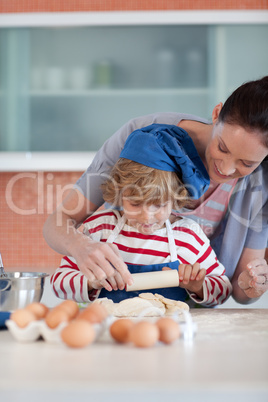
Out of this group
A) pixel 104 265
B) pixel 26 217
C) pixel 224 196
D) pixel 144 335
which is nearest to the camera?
pixel 144 335

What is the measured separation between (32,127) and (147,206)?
4.88ft

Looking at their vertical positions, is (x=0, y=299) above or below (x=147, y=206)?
below

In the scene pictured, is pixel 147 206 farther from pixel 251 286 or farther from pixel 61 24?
pixel 61 24

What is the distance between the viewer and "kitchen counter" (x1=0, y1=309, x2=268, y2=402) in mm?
521

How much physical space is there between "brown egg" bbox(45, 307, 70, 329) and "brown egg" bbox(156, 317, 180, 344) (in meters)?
0.14

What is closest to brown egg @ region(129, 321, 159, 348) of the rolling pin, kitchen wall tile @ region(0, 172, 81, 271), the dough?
the dough

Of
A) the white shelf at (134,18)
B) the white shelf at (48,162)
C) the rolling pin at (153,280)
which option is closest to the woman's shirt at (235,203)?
the rolling pin at (153,280)

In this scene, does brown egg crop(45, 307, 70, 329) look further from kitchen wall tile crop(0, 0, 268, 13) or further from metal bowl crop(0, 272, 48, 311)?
kitchen wall tile crop(0, 0, 268, 13)

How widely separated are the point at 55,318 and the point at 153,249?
0.57 m

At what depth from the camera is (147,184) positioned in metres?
1.11

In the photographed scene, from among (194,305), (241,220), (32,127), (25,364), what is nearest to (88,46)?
(32,127)

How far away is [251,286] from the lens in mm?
1123

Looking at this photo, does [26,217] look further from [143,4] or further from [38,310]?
[38,310]

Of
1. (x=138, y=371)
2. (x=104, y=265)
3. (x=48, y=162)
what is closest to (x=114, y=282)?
(x=104, y=265)
